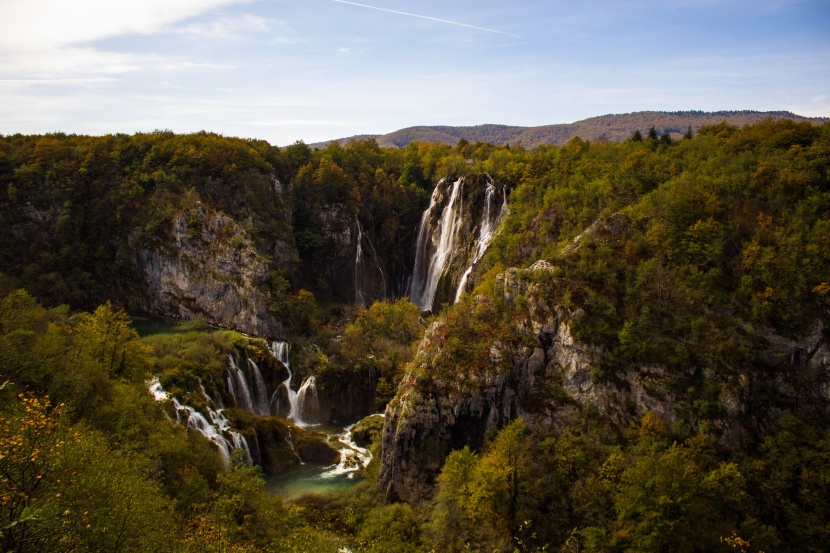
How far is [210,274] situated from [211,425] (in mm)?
30478

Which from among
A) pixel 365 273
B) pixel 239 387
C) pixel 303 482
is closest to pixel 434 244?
pixel 365 273

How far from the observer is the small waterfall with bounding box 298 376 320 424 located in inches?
1818

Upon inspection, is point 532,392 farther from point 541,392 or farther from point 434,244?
point 434,244

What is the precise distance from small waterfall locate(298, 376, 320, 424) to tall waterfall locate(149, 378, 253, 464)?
33.7 feet

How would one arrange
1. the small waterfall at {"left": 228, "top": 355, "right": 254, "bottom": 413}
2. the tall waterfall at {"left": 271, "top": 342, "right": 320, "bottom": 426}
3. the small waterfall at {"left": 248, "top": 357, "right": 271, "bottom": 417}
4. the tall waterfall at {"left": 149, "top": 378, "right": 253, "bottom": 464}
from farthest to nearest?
the tall waterfall at {"left": 271, "top": 342, "right": 320, "bottom": 426} < the small waterfall at {"left": 248, "top": 357, "right": 271, "bottom": 417} < the small waterfall at {"left": 228, "top": 355, "right": 254, "bottom": 413} < the tall waterfall at {"left": 149, "top": 378, "right": 253, "bottom": 464}

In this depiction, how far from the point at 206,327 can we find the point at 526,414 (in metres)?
39.7

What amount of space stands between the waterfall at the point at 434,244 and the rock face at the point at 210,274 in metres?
19.2

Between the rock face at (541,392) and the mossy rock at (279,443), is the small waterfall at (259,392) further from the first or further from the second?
the rock face at (541,392)

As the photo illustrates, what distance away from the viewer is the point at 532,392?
1321 inches

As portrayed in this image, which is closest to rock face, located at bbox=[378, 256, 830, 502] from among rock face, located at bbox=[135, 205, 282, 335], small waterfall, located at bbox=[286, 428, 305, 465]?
small waterfall, located at bbox=[286, 428, 305, 465]

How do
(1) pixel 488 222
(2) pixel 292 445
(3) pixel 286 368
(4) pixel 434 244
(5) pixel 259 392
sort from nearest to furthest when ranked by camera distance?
1. (2) pixel 292 445
2. (5) pixel 259 392
3. (3) pixel 286 368
4. (1) pixel 488 222
5. (4) pixel 434 244

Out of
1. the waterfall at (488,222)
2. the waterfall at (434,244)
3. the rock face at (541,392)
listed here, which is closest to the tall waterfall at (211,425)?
the rock face at (541,392)

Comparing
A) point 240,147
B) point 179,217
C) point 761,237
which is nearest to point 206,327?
point 179,217

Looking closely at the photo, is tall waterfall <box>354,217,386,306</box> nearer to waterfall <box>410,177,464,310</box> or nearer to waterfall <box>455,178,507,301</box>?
waterfall <box>410,177,464,310</box>
